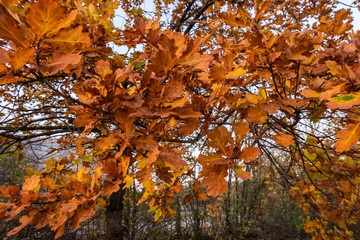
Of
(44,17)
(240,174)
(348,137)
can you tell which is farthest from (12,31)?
(348,137)

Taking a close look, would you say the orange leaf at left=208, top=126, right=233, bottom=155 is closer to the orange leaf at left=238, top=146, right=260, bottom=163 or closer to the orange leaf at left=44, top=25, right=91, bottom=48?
the orange leaf at left=238, top=146, right=260, bottom=163

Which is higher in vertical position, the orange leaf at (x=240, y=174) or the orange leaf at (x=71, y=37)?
the orange leaf at (x=71, y=37)

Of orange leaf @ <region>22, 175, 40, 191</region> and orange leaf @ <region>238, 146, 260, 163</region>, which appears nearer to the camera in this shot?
orange leaf @ <region>238, 146, 260, 163</region>

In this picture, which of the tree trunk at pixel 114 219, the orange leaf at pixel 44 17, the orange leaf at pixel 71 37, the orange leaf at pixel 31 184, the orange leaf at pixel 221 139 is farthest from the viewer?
the tree trunk at pixel 114 219

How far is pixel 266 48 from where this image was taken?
792mm

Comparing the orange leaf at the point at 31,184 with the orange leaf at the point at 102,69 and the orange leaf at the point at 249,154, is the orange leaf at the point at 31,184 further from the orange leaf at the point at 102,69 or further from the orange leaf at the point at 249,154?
the orange leaf at the point at 249,154

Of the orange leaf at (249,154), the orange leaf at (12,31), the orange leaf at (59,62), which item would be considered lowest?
the orange leaf at (249,154)

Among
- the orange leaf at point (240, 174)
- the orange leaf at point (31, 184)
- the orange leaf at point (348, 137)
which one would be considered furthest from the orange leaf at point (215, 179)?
the orange leaf at point (31, 184)

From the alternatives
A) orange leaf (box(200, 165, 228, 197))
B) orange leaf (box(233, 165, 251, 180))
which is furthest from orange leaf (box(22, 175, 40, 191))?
orange leaf (box(233, 165, 251, 180))

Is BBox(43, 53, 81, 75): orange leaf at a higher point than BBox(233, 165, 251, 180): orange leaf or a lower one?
higher

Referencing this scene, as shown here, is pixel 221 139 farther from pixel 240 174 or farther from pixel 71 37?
pixel 71 37

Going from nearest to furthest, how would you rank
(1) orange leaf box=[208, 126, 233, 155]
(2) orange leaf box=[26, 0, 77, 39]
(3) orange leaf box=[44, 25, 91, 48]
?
(2) orange leaf box=[26, 0, 77, 39] < (3) orange leaf box=[44, 25, 91, 48] < (1) orange leaf box=[208, 126, 233, 155]

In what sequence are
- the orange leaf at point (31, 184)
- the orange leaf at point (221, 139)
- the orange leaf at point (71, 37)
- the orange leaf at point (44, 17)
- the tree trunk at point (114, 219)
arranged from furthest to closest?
the tree trunk at point (114, 219) < the orange leaf at point (31, 184) < the orange leaf at point (221, 139) < the orange leaf at point (71, 37) < the orange leaf at point (44, 17)

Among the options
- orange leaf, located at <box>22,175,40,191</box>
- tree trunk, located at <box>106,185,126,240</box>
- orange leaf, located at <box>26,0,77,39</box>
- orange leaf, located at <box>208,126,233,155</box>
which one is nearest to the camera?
orange leaf, located at <box>26,0,77,39</box>
